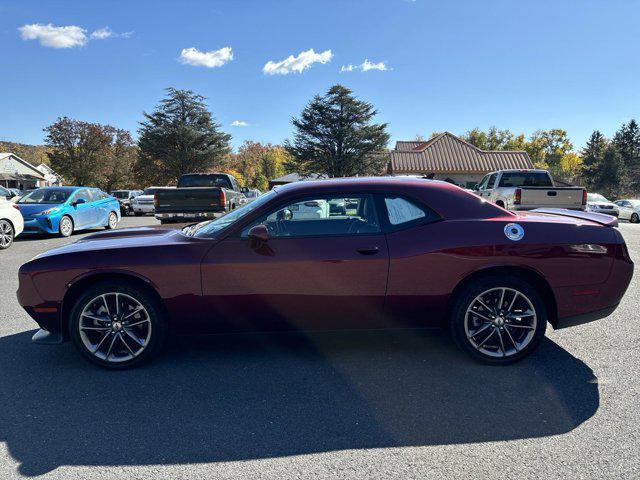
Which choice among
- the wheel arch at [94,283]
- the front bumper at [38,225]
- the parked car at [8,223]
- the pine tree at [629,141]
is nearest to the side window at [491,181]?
the wheel arch at [94,283]

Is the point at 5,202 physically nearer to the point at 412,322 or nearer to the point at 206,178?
the point at 206,178

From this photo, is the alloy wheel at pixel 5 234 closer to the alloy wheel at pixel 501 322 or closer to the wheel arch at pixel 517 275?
the wheel arch at pixel 517 275

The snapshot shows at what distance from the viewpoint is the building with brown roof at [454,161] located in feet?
129

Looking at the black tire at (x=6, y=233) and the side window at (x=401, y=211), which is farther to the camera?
the black tire at (x=6, y=233)

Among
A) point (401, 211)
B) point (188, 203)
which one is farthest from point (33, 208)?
point (401, 211)

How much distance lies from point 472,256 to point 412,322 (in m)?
0.74

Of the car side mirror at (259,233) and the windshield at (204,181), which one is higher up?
the windshield at (204,181)

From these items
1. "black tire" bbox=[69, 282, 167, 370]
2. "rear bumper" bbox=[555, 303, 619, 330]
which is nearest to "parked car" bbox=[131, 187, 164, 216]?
"black tire" bbox=[69, 282, 167, 370]

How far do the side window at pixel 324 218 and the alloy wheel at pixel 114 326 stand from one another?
117cm

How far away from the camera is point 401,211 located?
365 centimetres

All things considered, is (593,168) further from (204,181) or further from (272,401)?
(272,401)

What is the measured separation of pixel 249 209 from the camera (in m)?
3.81

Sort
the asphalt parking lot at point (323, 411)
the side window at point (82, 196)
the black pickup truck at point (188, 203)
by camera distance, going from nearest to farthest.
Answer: the asphalt parking lot at point (323, 411) < the black pickup truck at point (188, 203) < the side window at point (82, 196)

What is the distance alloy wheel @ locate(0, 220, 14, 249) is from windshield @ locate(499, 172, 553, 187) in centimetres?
1361
